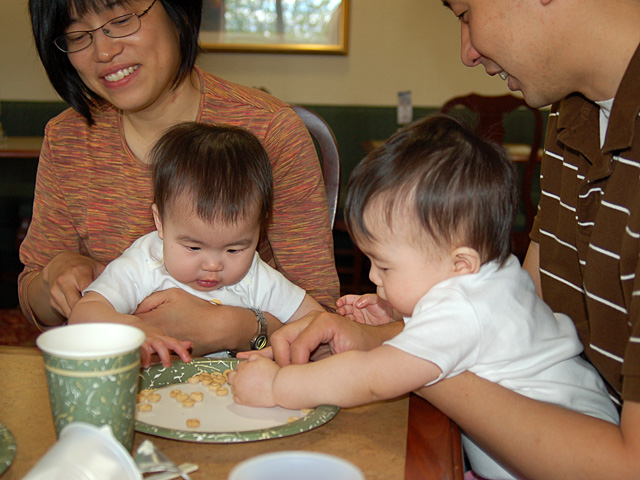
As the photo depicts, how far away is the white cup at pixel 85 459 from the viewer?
0.54 m

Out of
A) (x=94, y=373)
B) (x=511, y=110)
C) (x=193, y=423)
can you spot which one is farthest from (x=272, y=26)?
(x=94, y=373)

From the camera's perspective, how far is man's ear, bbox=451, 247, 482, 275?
101 centimetres

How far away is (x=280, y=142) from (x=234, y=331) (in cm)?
53

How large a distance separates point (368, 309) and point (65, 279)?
25.9 inches

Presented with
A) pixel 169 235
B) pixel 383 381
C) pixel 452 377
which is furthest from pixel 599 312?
pixel 169 235

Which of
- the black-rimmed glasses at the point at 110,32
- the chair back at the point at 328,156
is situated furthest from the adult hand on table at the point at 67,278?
the chair back at the point at 328,156

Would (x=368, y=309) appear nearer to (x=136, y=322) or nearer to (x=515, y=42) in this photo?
(x=136, y=322)

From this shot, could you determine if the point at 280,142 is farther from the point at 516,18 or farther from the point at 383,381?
the point at 383,381

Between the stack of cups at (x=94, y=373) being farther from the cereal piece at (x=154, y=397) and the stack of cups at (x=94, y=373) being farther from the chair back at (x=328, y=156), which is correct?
the chair back at (x=328, y=156)

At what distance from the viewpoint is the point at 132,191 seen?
163 cm

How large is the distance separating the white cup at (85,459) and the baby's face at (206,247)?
769 millimetres

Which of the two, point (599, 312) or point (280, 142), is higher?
point (280, 142)

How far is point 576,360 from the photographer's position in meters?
1.11

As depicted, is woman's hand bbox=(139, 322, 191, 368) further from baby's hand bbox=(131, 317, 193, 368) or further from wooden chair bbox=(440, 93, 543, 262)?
wooden chair bbox=(440, 93, 543, 262)
